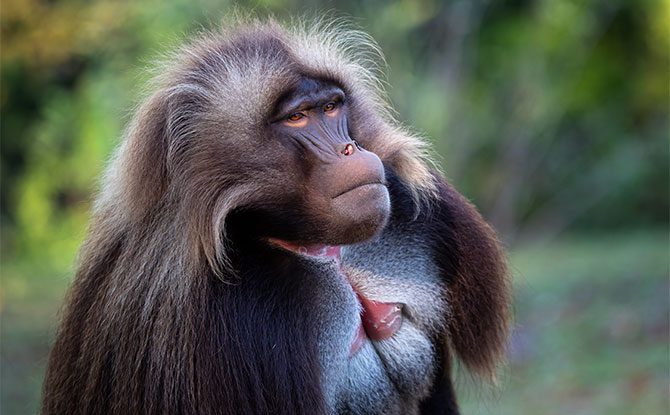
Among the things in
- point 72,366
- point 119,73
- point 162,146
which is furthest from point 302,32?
point 119,73

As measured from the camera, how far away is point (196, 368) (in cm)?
270

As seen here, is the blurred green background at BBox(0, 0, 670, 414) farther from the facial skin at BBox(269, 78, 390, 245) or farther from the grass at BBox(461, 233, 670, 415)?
the facial skin at BBox(269, 78, 390, 245)

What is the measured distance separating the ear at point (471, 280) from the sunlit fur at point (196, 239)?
0.07 metres

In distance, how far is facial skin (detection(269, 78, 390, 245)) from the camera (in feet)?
9.09

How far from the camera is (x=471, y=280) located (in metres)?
3.43

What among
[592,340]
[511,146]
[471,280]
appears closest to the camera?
[471,280]

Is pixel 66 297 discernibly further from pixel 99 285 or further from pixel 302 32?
pixel 302 32

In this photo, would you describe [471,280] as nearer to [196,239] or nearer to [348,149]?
[348,149]

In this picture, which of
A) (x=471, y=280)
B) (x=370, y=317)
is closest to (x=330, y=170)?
(x=370, y=317)

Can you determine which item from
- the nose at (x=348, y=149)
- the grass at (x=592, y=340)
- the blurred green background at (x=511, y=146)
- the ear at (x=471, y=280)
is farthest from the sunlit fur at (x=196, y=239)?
the grass at (x=592, y=340)

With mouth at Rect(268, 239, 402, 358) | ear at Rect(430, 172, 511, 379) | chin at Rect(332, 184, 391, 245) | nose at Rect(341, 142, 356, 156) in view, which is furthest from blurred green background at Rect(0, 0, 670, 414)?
chin at Rect(332, 184, 391, 245)

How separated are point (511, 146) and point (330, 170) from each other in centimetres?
843

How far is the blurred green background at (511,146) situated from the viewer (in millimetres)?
7242

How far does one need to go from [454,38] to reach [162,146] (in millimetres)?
6751
